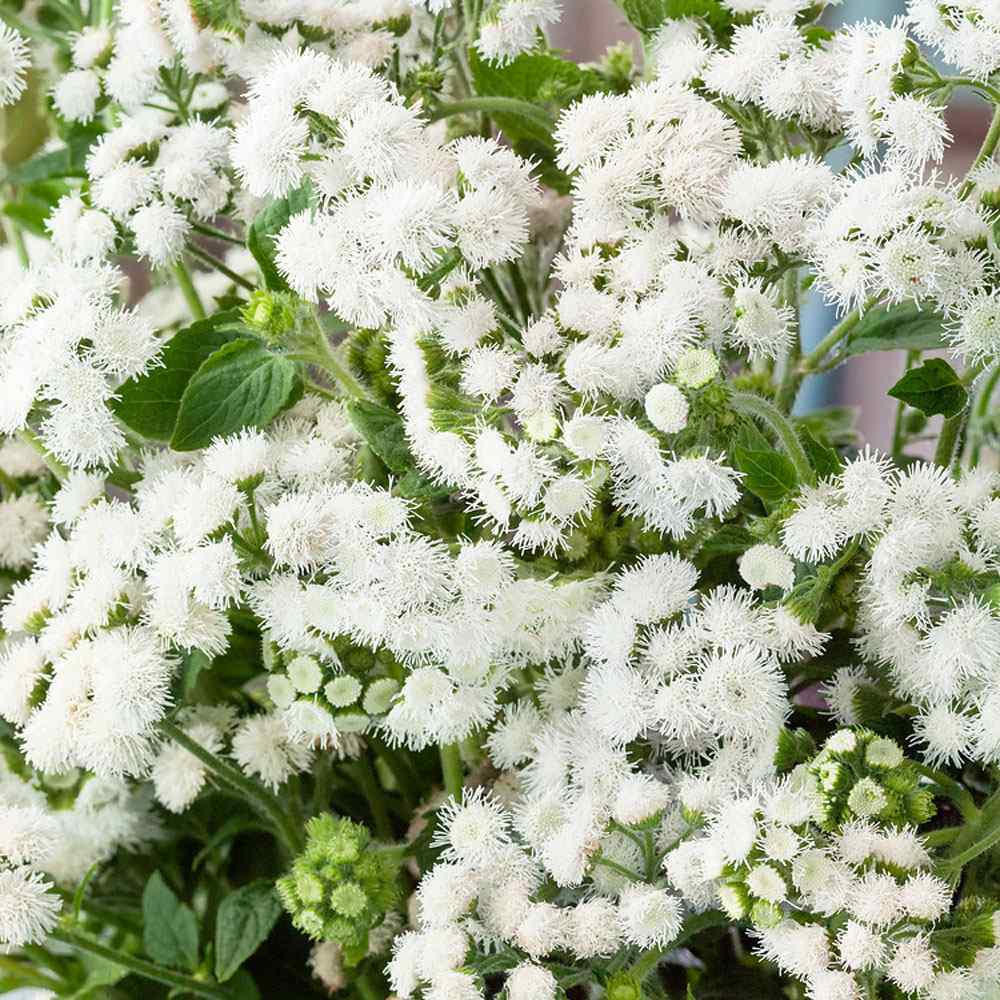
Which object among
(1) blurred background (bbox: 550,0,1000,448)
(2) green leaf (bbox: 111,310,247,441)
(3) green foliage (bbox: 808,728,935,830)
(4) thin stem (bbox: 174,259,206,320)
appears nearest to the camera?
(3) green foliage (bbox: 808,728,935,830)

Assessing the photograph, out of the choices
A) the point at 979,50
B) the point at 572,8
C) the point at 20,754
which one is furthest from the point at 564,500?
the point at 572,8

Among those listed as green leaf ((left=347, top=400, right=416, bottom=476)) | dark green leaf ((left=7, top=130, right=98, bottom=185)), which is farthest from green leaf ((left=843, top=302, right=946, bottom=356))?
dark green leaf ((left=7, top=130, right=98, bottom=185))

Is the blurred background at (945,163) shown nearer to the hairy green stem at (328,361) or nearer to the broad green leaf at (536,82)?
the broad green leaf at (536,82)

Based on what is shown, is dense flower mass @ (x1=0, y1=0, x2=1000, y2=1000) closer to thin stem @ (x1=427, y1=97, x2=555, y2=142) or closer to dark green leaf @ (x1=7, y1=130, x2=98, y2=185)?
thin stem @ (x1=427, y1=97, x2=555, y2=142)

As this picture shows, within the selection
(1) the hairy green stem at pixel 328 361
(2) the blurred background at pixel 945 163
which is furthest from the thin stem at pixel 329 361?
(2) the blurred background at pixel 945 163

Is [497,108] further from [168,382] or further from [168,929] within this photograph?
[168,929]

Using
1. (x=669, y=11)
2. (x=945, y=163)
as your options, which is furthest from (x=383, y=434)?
(x=945, y=163)
